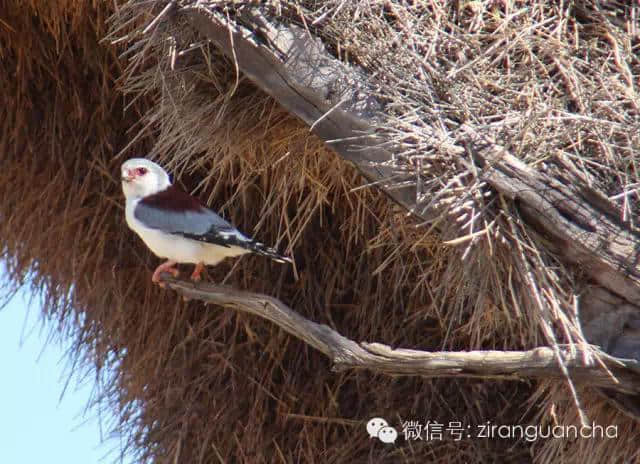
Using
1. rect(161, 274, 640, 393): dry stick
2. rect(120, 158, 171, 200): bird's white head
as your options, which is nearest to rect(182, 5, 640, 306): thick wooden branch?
rect(161, 274, 640, 393): dry stick

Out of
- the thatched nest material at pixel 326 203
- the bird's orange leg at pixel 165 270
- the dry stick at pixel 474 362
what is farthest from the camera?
the bird's orange leg at pixel 165 270

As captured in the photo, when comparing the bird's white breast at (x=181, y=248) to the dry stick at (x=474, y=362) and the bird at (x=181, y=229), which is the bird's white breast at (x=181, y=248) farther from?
the dry stick at (x=474, y=362)

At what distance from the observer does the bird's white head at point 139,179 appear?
232 centimetres

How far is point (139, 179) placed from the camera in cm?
233

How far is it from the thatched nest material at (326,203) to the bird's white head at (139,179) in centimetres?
12

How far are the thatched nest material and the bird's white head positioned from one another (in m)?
0.12

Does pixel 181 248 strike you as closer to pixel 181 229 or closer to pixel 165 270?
pixel 181 229

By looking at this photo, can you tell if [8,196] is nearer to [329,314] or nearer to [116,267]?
[116,267]

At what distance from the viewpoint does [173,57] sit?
6.40ft

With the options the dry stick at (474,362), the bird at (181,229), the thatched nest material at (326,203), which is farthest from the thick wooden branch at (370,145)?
the bird at (181,229)

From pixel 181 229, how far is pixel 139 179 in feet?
0.77

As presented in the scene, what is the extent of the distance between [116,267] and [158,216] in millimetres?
500

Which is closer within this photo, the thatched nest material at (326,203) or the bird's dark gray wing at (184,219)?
the thatched nest material at (326,203)

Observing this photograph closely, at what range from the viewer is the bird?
212 cm
